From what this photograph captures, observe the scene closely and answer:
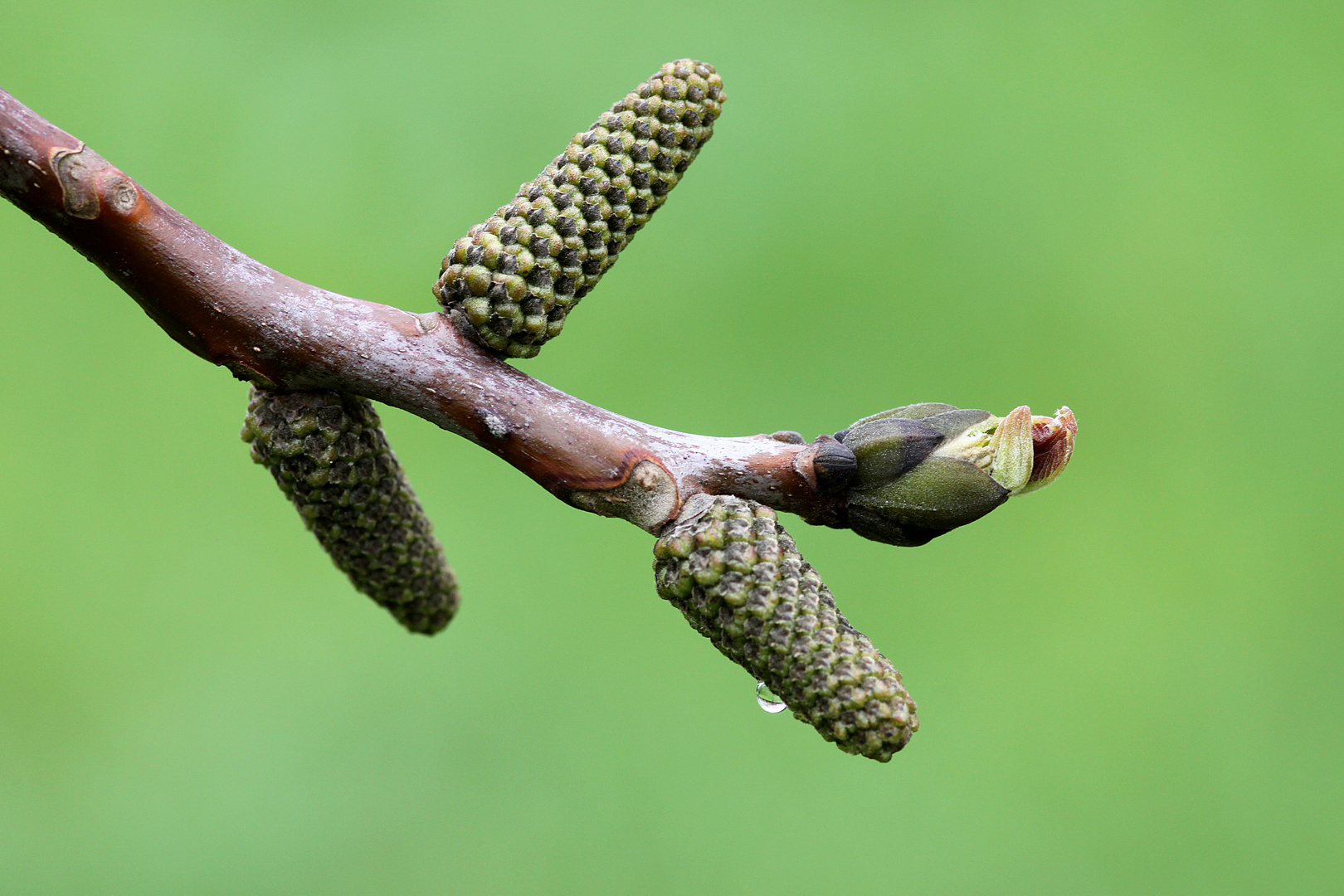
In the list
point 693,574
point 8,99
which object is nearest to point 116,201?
point 8,99

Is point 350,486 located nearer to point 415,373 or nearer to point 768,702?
point 415,373

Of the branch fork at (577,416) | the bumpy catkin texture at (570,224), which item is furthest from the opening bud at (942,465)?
the bumpy catkin texture at (570,224)

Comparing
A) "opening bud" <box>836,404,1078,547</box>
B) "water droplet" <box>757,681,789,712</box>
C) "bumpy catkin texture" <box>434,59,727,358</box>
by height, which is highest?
"bumpy catkin texture" <box>434,59,727,358</box>

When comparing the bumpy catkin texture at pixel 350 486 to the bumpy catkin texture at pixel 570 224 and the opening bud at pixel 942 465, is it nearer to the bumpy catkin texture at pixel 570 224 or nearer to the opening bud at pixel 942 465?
the bumpy catkin texture at pixel 570 224

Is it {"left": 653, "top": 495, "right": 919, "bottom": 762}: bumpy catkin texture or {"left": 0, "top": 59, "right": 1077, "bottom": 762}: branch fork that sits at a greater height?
{"left": 0, "top": 59, "right": 1077, "bottom": 762}: branch fork

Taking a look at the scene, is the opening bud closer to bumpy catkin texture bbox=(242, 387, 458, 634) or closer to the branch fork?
the branch fork

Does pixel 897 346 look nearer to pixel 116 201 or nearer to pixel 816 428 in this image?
pixel 816 428

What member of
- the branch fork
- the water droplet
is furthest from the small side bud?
the water droplet
